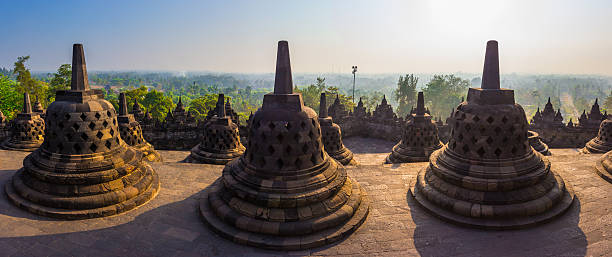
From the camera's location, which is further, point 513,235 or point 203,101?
point 203,101

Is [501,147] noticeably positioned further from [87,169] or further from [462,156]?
[87,169]

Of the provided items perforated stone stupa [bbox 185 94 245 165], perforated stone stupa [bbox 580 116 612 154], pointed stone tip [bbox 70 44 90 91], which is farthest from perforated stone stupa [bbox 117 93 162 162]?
perforated stone stupa [bbox 580 116 612 154]

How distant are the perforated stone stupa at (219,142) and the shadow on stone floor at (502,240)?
27.6ft

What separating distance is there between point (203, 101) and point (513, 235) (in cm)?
4637

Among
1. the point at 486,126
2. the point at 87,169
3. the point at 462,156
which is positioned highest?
the point at 486,126

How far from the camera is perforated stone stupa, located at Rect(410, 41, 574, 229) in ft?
18.3

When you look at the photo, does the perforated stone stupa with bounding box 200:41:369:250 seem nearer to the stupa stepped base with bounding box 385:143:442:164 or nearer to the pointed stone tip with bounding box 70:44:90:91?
the pointed stone tip with bounding box 70:44:90:91

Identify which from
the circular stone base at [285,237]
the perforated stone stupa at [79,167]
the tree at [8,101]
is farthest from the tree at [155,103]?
the circular stone base at [285,237]

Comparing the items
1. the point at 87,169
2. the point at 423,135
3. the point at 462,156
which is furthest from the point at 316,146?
the point at 423,135

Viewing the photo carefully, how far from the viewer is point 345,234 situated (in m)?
5.20

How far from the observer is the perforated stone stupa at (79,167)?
5.89 meters

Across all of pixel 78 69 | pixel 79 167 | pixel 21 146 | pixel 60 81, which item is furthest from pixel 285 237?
pixel 60 81

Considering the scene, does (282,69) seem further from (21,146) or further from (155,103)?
(155,103)

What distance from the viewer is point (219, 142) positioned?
1230cm
